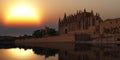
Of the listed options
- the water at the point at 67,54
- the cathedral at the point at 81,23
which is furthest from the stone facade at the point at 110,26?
the water at the point at 67,54

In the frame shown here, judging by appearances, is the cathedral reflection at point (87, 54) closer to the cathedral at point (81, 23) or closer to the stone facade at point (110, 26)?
the stone facade at point (110, 26)

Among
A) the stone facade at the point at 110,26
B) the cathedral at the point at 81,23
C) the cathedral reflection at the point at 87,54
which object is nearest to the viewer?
the cathedral reflection at the point at 87,54

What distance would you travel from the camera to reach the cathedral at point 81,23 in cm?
8319

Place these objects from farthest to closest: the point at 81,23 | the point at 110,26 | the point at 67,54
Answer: the point at 81,23
the point at 110,26
the point at 67,54

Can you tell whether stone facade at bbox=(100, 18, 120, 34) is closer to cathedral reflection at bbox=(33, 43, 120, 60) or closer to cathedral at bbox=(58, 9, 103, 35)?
cathedral at bbox=(58, 9, 103, 35)

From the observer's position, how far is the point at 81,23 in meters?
91.1

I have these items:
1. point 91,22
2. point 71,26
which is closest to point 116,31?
point 91,22

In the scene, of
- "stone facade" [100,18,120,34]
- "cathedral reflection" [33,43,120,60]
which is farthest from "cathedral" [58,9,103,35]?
"cathedral reflection" [33,43,120,60]

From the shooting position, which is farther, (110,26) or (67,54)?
(110,26)

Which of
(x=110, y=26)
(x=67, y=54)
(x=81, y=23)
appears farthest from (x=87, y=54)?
(x=81, y=23)

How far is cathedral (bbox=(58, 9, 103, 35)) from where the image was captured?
83.2 meters

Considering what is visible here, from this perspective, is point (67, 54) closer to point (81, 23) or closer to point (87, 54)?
point (87, 54)

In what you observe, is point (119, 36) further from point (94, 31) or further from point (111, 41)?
point (94, 31)

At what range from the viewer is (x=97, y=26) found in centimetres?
8094
